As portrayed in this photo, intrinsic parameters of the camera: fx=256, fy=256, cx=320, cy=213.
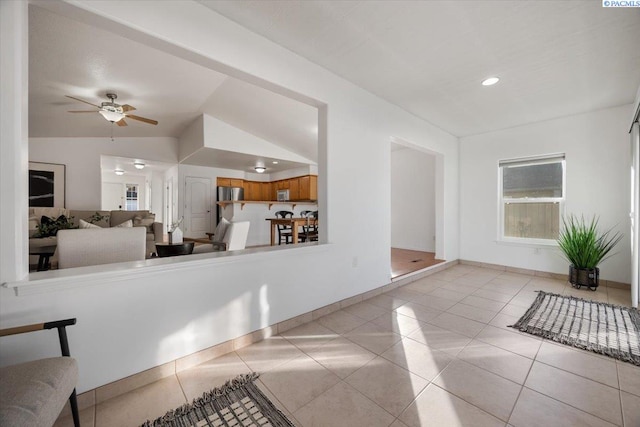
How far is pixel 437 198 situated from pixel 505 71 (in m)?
2.43

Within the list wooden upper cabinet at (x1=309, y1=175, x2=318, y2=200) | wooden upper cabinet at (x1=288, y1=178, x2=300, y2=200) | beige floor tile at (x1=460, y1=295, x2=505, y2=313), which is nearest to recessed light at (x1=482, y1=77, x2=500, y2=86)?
beige floor tile at (x1=460, y1=295, x2=505, y2=313)

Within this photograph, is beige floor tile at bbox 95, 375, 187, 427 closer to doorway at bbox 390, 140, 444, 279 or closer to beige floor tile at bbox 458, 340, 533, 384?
beige floor tile at bbox 458, 340, 533, 384

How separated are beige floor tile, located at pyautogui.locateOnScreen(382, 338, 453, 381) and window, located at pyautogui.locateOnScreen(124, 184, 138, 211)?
12.9 meters

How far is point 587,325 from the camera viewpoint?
2393 mm

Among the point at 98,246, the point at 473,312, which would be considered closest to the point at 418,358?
the point at 473,312

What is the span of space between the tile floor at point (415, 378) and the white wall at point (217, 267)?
24 centimetres

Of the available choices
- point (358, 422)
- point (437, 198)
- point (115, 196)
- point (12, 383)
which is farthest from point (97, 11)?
point (115, 196)

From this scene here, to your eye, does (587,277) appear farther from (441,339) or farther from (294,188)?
(294,188)

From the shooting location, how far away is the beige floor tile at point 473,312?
2572mm

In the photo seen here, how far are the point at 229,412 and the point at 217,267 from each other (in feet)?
2.92

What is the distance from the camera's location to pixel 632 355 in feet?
6.17

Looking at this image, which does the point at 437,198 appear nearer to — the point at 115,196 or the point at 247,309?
the point at 247,309

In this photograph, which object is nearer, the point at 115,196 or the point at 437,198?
the point at 437,198

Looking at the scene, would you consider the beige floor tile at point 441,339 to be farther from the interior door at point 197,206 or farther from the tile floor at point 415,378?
the interior door at point 197,206
